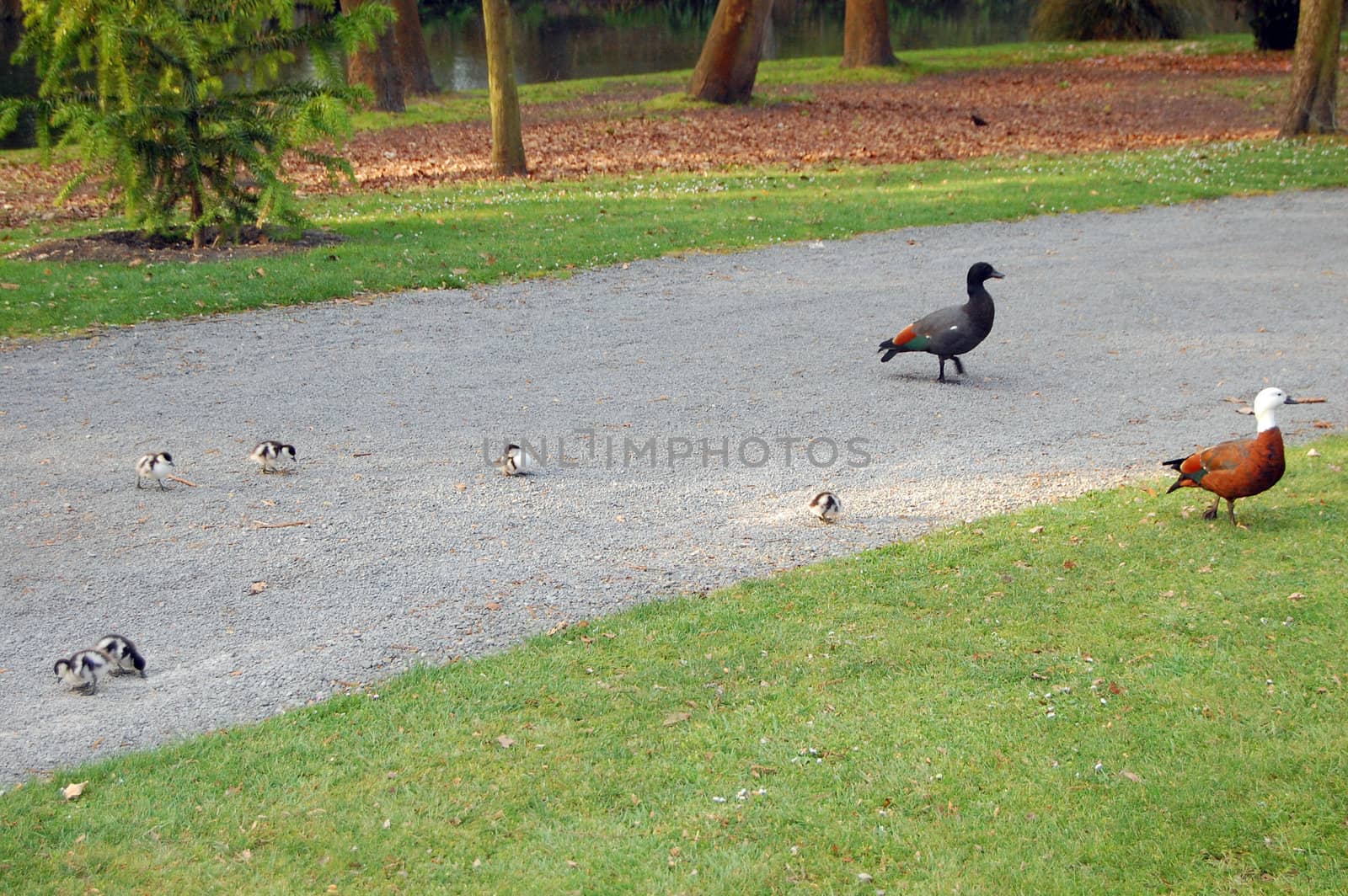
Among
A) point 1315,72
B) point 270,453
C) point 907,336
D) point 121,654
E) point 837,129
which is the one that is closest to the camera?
point 121,654

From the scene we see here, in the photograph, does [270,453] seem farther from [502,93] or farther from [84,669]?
[502,93]

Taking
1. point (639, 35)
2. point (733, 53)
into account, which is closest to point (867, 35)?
point (733, 53)

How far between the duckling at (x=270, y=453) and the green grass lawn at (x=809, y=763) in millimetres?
3126

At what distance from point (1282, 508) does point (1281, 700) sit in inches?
102

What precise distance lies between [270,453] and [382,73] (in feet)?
76.9

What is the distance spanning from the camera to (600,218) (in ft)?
54.3

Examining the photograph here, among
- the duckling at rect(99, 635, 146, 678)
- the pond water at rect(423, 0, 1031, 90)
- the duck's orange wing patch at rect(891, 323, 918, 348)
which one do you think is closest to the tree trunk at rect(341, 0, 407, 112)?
the pond water at rect(423, 0, 1031, 90)

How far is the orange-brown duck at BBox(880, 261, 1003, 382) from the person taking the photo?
997 centimetres

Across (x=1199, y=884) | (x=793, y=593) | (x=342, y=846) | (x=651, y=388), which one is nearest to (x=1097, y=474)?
(x=793, y=593)

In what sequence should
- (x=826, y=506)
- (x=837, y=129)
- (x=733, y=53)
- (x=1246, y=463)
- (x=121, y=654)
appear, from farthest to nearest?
1. (x=733, y=53)
2. (x=837, y=129)
3. (x=826, y=506)
4. (x=1246, y=463)
5. (x=121, y=654)

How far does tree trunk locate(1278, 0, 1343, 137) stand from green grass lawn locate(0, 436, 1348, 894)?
18.0 meters

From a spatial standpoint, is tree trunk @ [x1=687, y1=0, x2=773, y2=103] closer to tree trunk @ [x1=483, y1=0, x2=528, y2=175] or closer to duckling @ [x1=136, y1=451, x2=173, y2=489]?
tree trunk @ [x1=483, y1=0, x2=528, y2=175]

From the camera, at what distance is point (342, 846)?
14.2 ft

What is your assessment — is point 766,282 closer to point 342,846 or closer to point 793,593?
point 793,593
